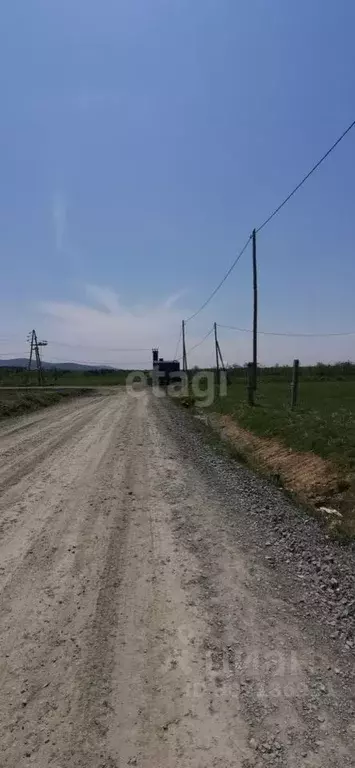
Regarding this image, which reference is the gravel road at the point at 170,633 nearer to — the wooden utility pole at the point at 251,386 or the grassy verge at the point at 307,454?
the grassy verge at the point at 307,454

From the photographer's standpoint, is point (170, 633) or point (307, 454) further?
point (307, 454)

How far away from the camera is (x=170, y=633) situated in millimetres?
3387

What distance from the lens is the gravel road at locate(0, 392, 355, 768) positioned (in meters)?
2.46

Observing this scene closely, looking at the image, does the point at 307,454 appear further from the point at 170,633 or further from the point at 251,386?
the point at 251,386

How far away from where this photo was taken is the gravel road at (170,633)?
8.05 feet

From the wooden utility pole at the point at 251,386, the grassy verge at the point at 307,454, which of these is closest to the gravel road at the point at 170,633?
the grassy verge at the point at 307,454

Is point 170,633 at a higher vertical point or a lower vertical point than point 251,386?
lower

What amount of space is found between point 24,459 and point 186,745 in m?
7.46

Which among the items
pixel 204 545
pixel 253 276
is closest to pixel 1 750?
pixel 204 545

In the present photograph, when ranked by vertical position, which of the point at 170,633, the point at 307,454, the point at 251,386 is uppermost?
the point at 251,386

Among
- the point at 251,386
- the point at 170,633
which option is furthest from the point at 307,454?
the point at 251,386

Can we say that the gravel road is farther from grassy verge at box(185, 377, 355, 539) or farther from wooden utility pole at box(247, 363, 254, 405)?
wooden utility pole at box(247, 363, 254, 405)

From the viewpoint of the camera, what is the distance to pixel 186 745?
7.95 feet

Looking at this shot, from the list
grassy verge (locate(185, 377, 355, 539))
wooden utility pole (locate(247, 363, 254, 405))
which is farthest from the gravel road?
wooden utility pole (locate(247, 363, 254, 405))
